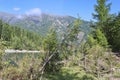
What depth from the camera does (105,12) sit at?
45344 mm

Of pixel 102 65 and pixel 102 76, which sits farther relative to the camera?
pixel 102 65

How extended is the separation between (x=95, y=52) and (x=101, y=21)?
1823 cm

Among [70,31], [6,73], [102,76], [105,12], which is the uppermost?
[105,12]

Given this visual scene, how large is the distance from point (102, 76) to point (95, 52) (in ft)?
8.69

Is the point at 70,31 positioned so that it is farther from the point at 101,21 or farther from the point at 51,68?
the point at 101,21

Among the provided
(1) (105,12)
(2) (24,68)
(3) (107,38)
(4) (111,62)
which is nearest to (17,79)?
(2) (24,68)

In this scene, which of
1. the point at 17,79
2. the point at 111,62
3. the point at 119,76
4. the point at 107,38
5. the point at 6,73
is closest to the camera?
the point at 6,73

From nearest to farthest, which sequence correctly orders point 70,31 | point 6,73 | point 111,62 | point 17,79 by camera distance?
1. point 6,73
2. point 17,79
3. point 70,31
4. point 111,62

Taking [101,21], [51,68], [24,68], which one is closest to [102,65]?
[51,68]

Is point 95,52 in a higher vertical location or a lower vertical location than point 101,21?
lower

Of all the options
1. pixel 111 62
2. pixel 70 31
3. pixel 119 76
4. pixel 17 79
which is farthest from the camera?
pixel 111 62

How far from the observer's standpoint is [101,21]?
147 feet

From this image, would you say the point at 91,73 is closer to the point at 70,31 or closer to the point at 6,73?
the point at 70,31

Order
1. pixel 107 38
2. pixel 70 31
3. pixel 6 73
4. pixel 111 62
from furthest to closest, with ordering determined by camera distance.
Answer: pixel 107 38 → pixel 111 62 → pixel 70 31 → pixel 6 73
